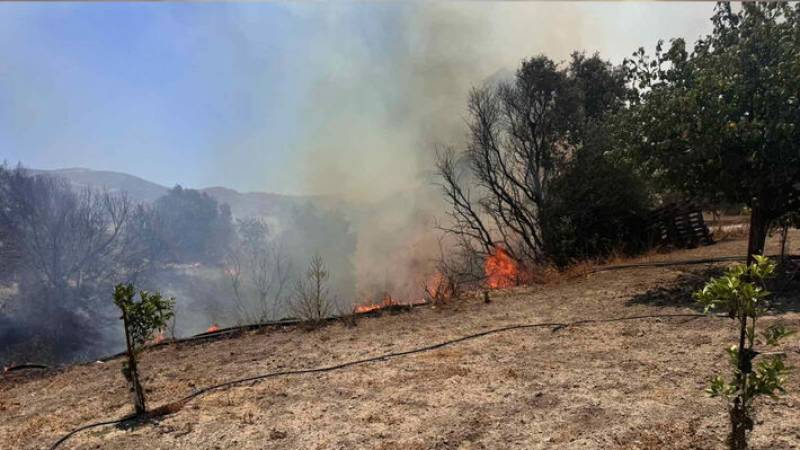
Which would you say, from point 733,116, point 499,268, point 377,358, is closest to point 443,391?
point 377,358

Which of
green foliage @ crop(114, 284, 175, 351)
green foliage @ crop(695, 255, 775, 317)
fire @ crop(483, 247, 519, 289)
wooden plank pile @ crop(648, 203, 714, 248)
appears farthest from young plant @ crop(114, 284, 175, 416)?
wooden plank pile @ crop(648, 203, 714, 248)

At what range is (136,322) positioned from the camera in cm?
464

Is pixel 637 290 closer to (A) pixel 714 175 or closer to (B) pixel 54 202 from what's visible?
(A) pixel 714 175

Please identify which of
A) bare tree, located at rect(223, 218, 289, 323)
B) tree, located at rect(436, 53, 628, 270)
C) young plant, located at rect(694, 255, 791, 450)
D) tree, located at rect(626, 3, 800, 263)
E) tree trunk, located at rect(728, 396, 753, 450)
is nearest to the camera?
young plant, located at rect(694, 255, 791, 450)

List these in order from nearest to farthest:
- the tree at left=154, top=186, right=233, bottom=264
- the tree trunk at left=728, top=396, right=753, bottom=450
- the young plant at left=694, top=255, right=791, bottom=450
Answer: the young plant at left=694, top=255, right=791, bottom=450 < the tree trunk at left=728, top=396, right=753, bottom=450 < the tree at left=154, top=186, right=233, bottom=264

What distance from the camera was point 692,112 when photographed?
742 cm

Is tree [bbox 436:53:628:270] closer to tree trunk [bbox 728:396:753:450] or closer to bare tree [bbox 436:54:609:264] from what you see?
bare tree [bbox 436:54:609:264]

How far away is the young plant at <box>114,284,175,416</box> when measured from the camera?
14.7 ft

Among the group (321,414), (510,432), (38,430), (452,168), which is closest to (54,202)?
(452,168)

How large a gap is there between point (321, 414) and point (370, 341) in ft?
8.11

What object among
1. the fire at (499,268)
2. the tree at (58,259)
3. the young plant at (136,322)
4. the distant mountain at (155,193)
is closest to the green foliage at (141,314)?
the young plant at (136,322)

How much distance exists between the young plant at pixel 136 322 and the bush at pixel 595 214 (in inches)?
453

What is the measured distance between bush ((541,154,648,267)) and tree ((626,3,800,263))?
5.22 meters

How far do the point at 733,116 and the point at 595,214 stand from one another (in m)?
6.95
